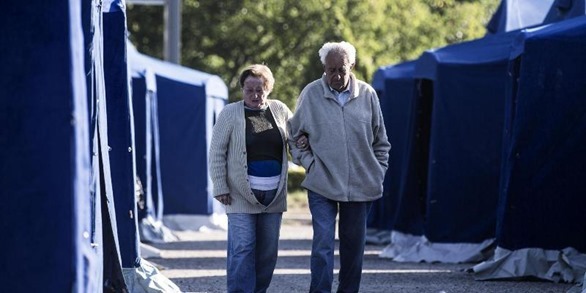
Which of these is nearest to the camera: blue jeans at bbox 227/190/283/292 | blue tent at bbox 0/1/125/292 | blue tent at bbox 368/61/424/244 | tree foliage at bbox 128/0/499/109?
blue tent at bbox 0/1/125/292

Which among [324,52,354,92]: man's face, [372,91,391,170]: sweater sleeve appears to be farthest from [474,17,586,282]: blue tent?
[324,52,354,92]: man's face

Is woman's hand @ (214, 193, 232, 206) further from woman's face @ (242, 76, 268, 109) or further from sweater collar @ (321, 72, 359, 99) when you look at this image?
sweater collar @ (321, 72, 359, 99)

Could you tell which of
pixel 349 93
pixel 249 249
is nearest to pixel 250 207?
pixel 249 249

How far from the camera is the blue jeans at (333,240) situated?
8.95 m

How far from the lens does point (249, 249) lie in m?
8.72

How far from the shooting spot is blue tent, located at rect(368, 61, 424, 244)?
53.2 ft

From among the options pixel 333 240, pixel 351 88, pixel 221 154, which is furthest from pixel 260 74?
pixel 333 240

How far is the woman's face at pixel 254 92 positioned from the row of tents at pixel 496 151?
3623 mm

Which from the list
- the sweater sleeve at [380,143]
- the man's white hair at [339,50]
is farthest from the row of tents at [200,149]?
the sweater sleeve at [380,143]

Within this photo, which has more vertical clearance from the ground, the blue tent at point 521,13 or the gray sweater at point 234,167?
the blue tent at point 521,13

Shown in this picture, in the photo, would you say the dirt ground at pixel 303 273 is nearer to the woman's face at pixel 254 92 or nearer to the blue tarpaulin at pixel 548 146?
the blue tarpaulin at pixel 548 146

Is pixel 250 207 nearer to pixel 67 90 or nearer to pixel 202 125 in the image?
pixel 67 90

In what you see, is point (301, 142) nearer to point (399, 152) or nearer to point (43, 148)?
point (43, 148)

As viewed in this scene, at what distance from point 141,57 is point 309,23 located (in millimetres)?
16666
